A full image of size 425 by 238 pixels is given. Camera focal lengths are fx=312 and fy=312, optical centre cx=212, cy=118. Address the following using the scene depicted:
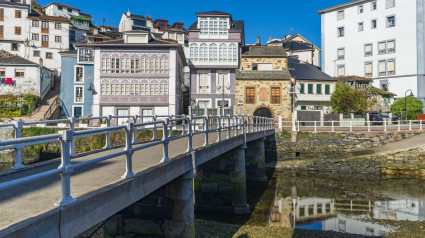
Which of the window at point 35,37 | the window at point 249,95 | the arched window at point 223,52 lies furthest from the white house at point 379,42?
the window at point 35,37

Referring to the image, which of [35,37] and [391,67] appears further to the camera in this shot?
[35,37]

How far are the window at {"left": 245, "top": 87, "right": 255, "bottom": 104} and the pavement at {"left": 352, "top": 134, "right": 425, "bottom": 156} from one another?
13.9 m

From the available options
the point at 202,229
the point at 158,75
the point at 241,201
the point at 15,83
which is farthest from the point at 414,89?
the point at 15,83

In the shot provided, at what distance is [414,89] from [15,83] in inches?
2281

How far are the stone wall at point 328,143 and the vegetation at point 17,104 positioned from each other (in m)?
29.7

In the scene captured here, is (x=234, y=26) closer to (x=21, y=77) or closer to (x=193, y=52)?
(x=193, y=52)

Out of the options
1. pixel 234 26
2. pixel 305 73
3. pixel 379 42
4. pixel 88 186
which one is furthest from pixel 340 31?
pixel 88 186

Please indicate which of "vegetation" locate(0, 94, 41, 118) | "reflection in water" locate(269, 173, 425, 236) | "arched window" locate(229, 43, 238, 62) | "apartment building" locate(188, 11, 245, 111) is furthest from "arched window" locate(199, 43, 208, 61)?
"vegetation" locate(0, 94, 41, 118)

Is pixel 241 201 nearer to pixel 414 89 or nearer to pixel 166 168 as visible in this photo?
pixel 166 168

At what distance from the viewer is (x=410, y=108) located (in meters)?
44.4

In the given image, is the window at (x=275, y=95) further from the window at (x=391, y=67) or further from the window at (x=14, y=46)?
the window at (x=14, y=46)

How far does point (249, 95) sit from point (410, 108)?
24.3m

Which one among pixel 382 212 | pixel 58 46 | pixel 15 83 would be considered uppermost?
pixel 58 46

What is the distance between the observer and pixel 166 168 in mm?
7078
